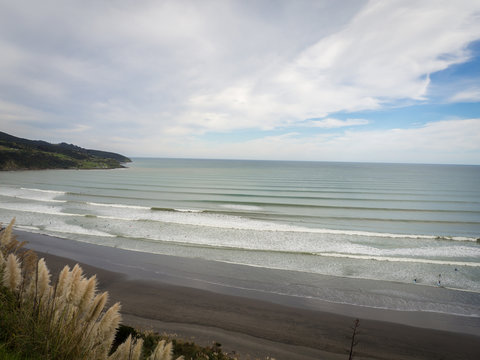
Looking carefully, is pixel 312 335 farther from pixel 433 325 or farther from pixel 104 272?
pixel 104 272

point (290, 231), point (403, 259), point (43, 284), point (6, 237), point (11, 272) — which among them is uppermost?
point (6, 237)

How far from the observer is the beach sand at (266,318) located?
728cm

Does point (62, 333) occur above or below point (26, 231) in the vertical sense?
above

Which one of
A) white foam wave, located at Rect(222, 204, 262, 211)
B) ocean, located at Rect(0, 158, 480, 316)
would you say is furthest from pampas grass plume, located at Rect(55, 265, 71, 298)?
white foam wave, located at Rect(222, 204, 262, 211)

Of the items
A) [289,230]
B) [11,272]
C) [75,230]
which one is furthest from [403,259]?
[75,230]

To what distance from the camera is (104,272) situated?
477 inches

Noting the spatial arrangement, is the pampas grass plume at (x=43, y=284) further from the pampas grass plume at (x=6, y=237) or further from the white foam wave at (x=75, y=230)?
the white foam wave at (x=75, y=230)

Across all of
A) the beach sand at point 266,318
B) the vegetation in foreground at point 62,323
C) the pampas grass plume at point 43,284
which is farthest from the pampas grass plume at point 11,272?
the beach sand at point 266,318

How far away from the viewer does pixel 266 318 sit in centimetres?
856

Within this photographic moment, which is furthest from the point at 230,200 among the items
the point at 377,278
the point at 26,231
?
the point at 377,278

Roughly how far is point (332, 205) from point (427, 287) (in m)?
21.0

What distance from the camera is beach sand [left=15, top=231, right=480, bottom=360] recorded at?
728 cm

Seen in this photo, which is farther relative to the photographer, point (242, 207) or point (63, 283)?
point (242, 207)

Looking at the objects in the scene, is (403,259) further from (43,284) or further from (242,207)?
(242,207)
